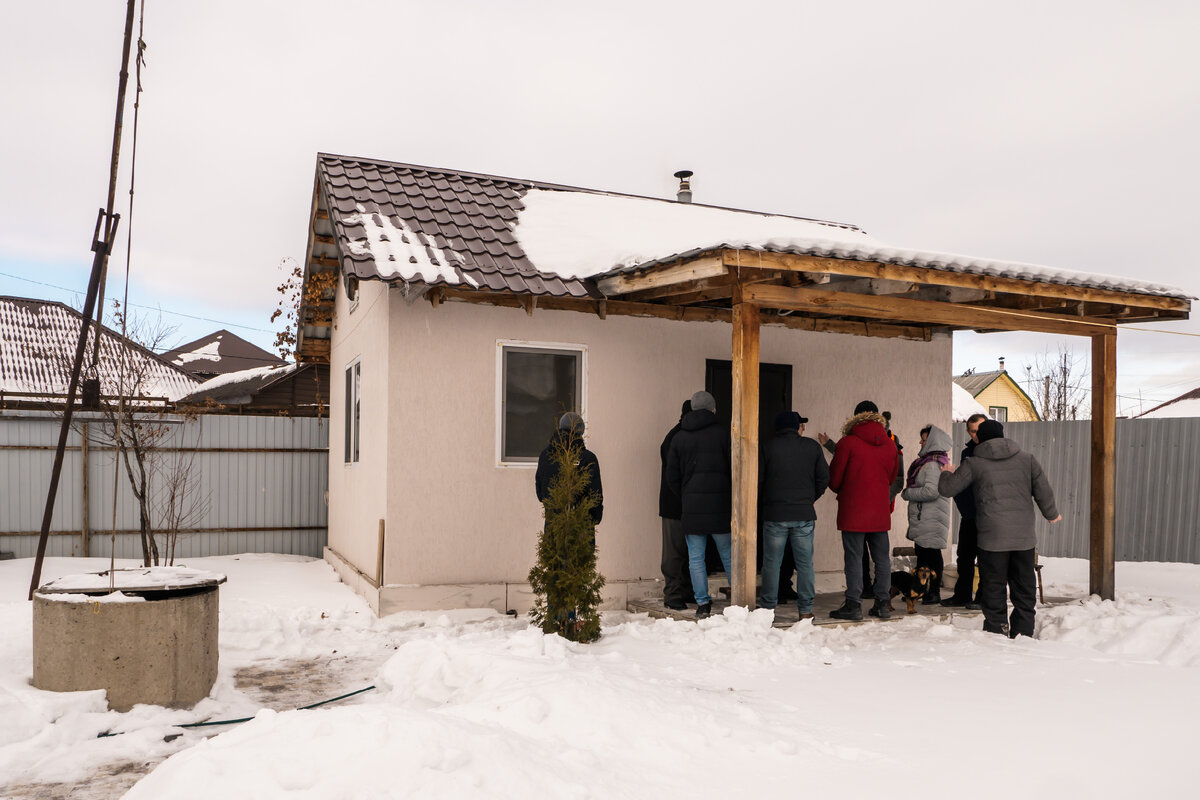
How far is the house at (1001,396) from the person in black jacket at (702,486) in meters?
38.7

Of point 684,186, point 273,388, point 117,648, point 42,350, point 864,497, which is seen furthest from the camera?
point 42,350

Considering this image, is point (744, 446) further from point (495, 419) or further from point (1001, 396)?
point (1001, 396)

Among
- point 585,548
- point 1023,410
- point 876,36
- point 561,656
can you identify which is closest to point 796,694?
point 561,656

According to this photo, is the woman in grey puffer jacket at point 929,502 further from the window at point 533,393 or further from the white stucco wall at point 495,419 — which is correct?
the window at point 533,393

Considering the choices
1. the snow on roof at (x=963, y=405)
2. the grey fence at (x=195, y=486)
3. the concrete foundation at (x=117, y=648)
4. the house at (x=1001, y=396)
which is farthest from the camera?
the house at (x=1001, y=396)

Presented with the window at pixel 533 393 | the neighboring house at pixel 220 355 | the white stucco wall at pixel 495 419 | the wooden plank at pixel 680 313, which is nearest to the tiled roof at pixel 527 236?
the wooden plank at pixel 680 313

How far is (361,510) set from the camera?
9086mm

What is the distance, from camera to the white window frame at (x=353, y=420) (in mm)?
9609

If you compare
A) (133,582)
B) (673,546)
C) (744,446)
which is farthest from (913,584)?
(133,582)

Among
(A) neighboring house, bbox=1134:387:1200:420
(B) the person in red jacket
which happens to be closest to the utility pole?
(B) the person in red jacket

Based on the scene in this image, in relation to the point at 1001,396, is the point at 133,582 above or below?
below

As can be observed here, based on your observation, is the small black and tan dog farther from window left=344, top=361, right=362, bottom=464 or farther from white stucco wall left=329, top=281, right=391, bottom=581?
window left=344, top=361, right=362, bottom=464

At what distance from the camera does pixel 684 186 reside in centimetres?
1273

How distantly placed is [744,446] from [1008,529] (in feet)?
7.41
